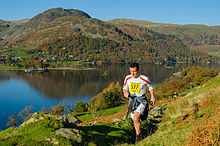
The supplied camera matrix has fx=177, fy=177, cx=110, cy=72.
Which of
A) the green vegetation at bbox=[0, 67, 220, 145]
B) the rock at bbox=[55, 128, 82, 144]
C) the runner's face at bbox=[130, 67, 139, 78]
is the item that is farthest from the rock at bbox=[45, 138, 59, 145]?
the runner's face at bbox=[130, 67, 139, 78]

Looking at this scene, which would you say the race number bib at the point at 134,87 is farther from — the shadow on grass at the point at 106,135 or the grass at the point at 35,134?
the grass at the point at 35,134

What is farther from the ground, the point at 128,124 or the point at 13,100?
the point at 128,124

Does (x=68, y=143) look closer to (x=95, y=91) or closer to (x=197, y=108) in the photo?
(x=197, y=108)

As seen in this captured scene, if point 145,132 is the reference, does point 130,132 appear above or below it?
below

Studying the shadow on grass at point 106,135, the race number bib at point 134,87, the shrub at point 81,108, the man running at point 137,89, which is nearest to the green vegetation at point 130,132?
the shadow on grass at point 106,135

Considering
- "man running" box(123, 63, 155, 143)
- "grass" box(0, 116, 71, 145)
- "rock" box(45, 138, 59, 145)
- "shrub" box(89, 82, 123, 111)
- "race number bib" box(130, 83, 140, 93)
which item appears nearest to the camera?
"grass" box(0, 116, 71, 145)

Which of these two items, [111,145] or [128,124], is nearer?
[111,145]

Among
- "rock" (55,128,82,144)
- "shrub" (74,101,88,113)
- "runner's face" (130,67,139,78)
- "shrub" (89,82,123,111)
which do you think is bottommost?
"shrub" (74,101,88,113)

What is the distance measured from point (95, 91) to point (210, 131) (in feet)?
383

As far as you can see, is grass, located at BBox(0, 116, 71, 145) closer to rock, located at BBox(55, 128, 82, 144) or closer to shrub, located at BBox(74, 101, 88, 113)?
rock, located at BBox(55, 128, 82, 144)

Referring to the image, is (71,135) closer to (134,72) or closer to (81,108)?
(134,72)

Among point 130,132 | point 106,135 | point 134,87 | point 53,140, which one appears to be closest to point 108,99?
point 130,132

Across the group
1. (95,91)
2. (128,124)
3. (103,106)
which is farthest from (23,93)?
Answer: (128,124)

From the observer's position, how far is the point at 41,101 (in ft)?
332
